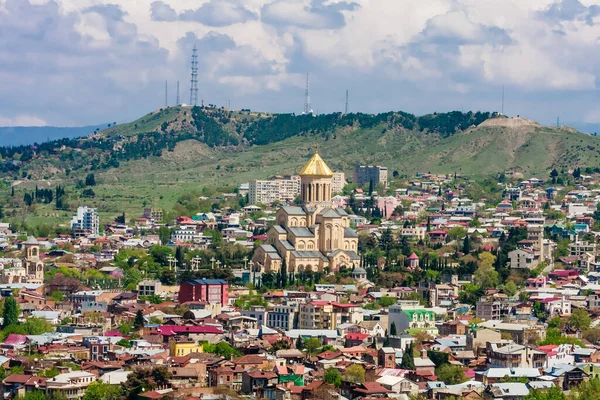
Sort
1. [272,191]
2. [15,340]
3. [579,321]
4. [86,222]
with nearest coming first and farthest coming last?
[15,340]
[579,321]
[86,222]
[272,191]

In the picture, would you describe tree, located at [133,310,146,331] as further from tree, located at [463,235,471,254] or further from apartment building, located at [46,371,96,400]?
tree, located at [463,235,471,254]

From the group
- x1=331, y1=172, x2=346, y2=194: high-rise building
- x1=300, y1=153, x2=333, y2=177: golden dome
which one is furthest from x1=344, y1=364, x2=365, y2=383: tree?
x1=331, y1=172, x2=346, y2=194: high-rise building

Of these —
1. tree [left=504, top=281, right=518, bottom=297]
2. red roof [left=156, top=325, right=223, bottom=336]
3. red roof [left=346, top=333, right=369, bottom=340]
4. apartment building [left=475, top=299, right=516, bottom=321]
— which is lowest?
red roof [left=346, top=333, right=369, bottom=340]

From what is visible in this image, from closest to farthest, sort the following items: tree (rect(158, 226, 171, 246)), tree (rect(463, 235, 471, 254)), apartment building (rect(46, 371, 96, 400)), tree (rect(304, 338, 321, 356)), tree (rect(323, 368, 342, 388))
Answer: apartment building (rect(46, 371, 96, 400)) → tree (rect(323, 368, 342, 388)) → tree (rect(304, 338, 321, 356)) → tree (rect(463, 235, 471, 254)) → tree (rect(158, 226, 171, 246))

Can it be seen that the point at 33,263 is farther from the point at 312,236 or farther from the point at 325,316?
the point at 325,316

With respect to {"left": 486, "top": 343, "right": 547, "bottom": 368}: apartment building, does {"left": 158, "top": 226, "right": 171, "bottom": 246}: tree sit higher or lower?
higher

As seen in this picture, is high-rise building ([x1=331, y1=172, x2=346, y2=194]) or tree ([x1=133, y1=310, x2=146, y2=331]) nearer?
tree ([x1=133, y1=310, x2=146, y2=331])

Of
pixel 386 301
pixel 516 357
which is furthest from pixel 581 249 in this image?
pixel 516 357

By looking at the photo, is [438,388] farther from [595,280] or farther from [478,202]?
[478,202]
